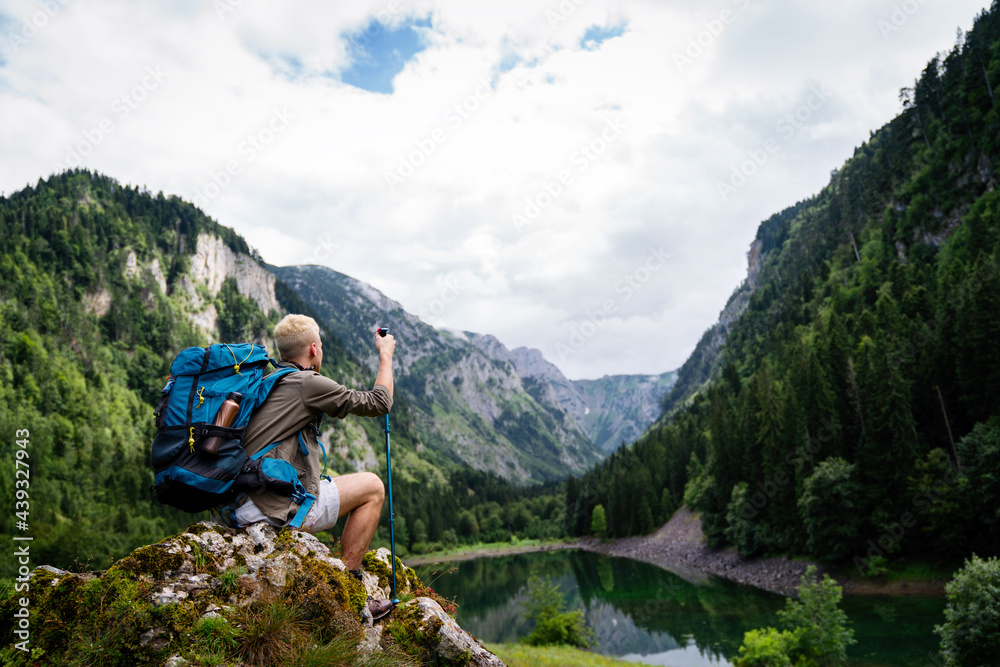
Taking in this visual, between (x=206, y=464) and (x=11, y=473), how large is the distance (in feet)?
293

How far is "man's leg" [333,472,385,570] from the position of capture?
6273 millimetres

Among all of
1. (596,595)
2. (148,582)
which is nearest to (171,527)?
(596,595)

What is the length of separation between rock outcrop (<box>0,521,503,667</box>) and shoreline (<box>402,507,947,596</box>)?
12.6 metres

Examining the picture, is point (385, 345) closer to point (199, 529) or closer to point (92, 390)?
point (199, 529)

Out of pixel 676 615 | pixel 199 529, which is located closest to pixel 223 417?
pixel 199 529

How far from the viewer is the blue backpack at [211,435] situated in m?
5.14

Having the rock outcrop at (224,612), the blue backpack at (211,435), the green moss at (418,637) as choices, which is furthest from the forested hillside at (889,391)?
the blue backpack at (211,435)

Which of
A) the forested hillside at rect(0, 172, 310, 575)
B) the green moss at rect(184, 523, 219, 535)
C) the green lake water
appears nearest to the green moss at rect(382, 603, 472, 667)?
the green lake water

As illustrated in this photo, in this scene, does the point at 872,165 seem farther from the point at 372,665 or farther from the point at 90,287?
the point at 90,287

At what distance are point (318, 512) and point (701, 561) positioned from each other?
87.6 metres

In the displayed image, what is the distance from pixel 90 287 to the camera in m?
162

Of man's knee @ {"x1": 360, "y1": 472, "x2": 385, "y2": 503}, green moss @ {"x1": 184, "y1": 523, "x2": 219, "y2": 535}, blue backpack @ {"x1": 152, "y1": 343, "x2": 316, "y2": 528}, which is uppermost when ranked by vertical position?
blue backpack @ {"x1": 152, "y1": 343, "x2": 316, "y2": 528}

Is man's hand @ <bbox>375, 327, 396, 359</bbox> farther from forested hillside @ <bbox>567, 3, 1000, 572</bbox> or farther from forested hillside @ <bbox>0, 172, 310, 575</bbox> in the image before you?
forested hillside @ <bbox>567, 3, 1000, 572</bbox>

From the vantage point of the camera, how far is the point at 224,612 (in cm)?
504
